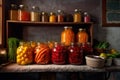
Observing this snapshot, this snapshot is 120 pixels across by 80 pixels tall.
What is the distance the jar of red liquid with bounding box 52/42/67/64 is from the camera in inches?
60.2

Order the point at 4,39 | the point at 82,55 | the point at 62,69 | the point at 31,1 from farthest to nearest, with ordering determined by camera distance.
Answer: the point at 31,1
the point at 4,39
the point at 82,55
the point at 62,69

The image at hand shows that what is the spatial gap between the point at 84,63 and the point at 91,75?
40cm

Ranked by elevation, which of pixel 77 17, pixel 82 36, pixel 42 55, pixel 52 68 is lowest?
pixel 52 68

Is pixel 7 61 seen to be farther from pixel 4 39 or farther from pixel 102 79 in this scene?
pixel 102 79

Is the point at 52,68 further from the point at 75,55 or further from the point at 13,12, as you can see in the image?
the point at 13,12

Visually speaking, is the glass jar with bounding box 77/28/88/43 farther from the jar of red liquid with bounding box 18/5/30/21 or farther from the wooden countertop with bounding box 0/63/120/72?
the jar of red liquid with bounding box 18/5/30/21

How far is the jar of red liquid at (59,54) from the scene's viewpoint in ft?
5.02

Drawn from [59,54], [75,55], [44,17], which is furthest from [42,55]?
[44,17]

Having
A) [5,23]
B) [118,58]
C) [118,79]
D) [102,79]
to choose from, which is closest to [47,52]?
[5,23]

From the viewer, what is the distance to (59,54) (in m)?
1.53

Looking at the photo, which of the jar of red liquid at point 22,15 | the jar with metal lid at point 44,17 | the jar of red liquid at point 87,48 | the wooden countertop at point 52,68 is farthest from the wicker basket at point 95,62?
the jar of red liquid at point 22,15

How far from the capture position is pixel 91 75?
6.34 feet

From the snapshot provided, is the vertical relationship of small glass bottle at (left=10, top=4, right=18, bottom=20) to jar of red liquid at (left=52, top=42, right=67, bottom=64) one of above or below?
above

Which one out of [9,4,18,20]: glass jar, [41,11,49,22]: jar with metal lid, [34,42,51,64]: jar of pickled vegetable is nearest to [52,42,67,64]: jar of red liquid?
[34,42,51,64]: jar of pickled vegetable
